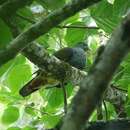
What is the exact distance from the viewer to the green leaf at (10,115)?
2.17 m

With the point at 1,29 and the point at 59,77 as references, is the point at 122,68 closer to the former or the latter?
the point at 59,77

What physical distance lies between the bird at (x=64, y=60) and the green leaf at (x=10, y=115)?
12cm

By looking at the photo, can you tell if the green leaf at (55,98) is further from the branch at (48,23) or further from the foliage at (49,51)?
the branch at (48,23)

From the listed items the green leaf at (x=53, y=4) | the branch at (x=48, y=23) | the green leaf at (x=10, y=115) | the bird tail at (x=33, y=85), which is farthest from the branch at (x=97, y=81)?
the bird tail at (x=33, y=85)

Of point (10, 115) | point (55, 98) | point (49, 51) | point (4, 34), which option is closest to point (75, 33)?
point (49, 51)

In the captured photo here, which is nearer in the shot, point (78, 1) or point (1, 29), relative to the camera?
point (78, 1)

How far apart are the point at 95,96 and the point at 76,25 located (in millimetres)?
1354

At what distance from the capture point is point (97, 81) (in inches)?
22.3

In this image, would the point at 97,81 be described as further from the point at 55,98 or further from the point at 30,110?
the point at 30,110

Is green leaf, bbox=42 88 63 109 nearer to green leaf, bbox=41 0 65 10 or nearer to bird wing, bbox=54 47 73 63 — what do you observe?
bird wing, bbox=54 47 73 63

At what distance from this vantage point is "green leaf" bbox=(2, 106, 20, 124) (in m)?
2.17

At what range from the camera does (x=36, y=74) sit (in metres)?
2.46

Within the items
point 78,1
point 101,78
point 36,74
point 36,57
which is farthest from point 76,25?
point 101,78

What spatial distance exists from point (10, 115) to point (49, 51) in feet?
1.24
